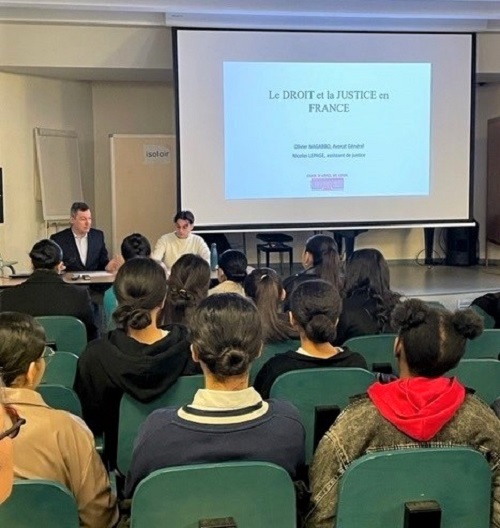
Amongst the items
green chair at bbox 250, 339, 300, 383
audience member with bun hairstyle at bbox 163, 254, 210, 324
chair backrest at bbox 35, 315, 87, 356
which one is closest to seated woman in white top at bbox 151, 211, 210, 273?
chair backrest at bbox 35, 315, 87, 356

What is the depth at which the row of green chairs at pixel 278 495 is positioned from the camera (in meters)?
1.40

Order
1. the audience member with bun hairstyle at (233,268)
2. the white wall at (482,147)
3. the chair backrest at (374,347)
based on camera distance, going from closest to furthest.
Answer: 1. the chair backrest at (374,347)
2. the audience member with bun hairstyle at (233,268)
3. the white wall at (482,147)

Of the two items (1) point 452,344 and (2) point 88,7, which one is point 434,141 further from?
(1) point 452,344

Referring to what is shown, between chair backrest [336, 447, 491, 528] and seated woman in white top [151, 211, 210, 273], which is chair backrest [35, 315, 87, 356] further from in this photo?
seated woman in white top [151, 211, 210, 273]

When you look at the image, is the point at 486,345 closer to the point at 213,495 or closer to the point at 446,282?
the point at 213,495

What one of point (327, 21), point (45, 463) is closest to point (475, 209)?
point (327, 21)

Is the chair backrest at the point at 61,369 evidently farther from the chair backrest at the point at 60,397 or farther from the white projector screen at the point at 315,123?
the white projector screen at the point at 315,123

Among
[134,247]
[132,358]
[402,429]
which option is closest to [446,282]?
[134,247]

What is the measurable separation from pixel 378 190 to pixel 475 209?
10.9ft

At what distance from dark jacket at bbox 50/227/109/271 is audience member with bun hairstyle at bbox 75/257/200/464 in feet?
11.0

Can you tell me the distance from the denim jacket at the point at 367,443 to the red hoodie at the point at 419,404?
0.07ft

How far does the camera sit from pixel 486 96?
9625 mm

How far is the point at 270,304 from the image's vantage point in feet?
10.0

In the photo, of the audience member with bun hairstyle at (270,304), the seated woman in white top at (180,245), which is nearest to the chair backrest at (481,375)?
the audience member with bun hairstyle at (270,304)
